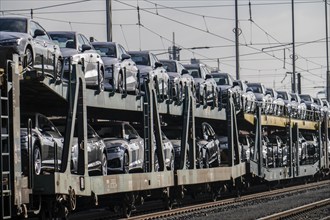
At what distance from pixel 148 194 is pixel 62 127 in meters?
4.36

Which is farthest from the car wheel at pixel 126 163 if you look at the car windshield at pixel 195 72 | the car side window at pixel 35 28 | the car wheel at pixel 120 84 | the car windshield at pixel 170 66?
the car windshield at pixel 195 72

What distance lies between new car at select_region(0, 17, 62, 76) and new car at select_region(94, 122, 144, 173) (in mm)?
3492

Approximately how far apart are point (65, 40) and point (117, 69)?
1.48 m

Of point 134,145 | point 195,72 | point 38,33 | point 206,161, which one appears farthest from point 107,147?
point 195,72

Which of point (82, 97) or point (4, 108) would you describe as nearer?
point (4, 108)

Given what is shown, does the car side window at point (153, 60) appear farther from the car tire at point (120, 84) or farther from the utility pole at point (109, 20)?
the utility pole at point (109, 20)

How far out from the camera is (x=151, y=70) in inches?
998

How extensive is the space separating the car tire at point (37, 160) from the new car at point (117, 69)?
4.85 m

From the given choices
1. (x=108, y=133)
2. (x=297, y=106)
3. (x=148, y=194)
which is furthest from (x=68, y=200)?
(x=297, y=106)

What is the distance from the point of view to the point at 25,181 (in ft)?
49.1

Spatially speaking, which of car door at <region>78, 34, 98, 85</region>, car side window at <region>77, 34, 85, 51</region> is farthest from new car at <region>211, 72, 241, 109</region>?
car door at <region>78, 34, 98, 85</region>

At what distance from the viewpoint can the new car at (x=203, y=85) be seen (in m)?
29.4

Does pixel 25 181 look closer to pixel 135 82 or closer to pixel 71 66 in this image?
pixel 71 66

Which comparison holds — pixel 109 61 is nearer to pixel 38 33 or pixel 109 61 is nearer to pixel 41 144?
pixel 38 33
